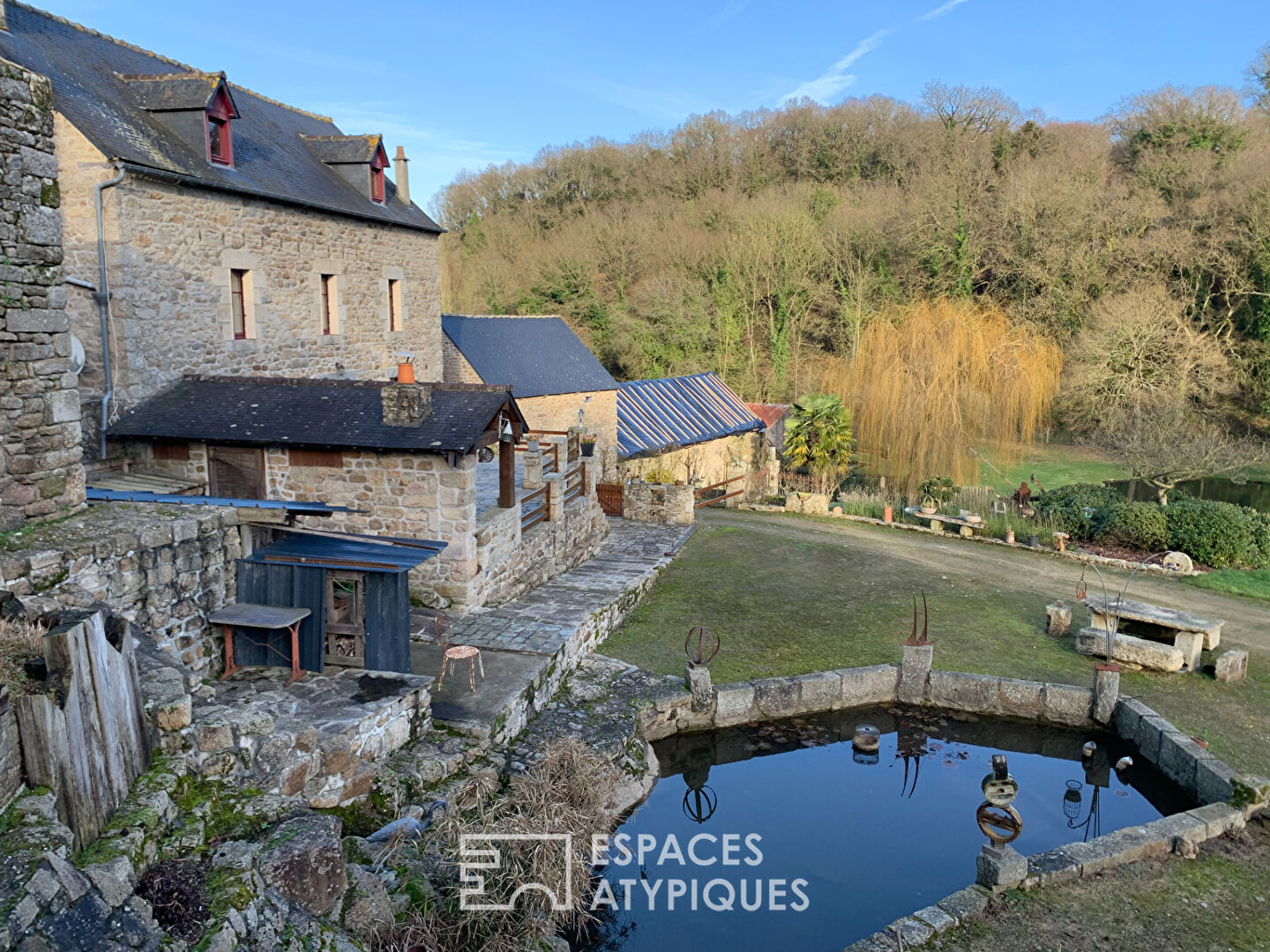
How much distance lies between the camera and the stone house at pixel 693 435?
2192 centimetres

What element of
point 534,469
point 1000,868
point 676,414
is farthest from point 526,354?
point 1000,868

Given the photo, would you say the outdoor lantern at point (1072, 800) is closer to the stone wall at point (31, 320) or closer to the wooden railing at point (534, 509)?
the wooden railing at point (534, 509)

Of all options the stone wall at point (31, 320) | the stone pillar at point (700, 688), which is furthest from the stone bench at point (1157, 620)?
the stone wall at point (31, 320)

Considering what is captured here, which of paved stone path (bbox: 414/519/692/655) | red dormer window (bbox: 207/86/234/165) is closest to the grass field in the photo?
paved stone path (bbox: 414/519/692/655)

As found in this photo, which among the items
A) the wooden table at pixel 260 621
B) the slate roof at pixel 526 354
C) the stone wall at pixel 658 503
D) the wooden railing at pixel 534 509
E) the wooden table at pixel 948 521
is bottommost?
the wooden table at pixel 948 521

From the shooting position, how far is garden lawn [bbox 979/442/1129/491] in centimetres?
2227

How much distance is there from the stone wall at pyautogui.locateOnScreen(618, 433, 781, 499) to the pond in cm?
1279

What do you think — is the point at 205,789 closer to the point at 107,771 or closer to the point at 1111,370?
the point at 107,771

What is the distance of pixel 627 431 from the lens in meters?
22.0

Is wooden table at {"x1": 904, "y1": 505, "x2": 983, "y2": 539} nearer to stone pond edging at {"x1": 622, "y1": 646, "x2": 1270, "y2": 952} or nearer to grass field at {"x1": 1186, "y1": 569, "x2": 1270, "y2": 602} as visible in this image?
grass field at {"x1": 1186, "y1": 569, "x2": 1270, "y2": 602}

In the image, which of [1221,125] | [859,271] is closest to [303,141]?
[859,271]

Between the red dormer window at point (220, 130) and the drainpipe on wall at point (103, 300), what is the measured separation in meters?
1.90

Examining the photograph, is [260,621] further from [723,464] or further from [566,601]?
[723,464]

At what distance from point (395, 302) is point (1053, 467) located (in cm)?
1933
